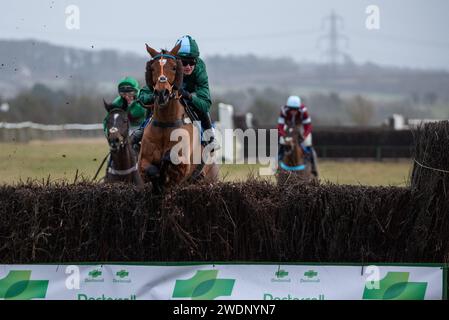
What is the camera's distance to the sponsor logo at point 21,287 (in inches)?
256

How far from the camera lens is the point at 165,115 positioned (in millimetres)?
7352

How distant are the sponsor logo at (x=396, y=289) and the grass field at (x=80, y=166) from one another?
7.94 metres

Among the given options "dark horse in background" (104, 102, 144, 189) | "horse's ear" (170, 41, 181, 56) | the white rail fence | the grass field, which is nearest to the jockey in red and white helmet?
the grass field

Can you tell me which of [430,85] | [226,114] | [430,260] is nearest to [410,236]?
[430,260]

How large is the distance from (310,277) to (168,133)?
1.91 m

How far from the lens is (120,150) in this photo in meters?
8.94

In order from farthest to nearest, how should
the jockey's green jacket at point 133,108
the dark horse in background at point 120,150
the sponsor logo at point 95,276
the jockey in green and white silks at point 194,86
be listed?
the jockey's green jacket at point 133,108 < the dark horse in background at point 120,150 < the jockey in green and white silks at point 194,86 < the sponsor logo at point 95,276

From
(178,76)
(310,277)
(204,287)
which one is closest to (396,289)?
(310,277)

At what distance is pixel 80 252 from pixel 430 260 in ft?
9.52

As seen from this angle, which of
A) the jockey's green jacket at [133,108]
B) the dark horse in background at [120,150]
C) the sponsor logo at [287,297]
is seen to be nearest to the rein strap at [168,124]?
the dark horse in background at [120,150]

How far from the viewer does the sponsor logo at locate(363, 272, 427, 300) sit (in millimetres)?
6430

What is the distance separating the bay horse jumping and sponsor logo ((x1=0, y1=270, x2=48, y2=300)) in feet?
4.16

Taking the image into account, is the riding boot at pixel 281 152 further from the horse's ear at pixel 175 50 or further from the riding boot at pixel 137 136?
the horse's ear at pixel 175 50

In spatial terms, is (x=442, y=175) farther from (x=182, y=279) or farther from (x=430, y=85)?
(x=430, y=85)
